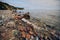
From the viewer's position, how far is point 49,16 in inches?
72.9

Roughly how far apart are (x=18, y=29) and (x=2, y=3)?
430mm

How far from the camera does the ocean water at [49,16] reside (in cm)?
182

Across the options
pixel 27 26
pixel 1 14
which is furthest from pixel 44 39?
pixel 1 14

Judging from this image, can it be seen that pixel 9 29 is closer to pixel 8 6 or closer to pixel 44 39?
pixel 8 6

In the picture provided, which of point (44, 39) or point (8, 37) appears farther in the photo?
point (44, 39)

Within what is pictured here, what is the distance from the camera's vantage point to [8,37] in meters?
1.70

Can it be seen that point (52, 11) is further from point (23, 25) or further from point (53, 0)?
point (23, 25)

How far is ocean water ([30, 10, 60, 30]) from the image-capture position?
1.82 m

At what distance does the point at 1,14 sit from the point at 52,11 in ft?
2.42

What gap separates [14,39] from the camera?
1.71m

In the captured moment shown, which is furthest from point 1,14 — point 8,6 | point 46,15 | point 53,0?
point 53,0

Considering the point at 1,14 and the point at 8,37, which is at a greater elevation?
the point at 1,14

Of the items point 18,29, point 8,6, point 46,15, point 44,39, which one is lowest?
point 44,39

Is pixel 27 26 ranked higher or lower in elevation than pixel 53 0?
lower
